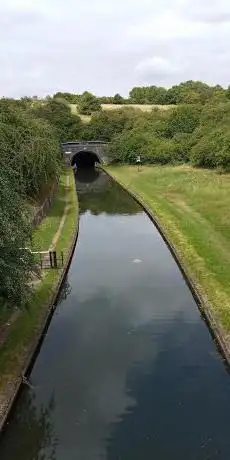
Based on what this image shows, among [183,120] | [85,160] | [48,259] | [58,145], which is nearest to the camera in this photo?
[48,259]

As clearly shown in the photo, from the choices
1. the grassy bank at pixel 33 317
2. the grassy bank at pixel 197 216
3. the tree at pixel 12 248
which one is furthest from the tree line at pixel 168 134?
the tree at pixel 12 248

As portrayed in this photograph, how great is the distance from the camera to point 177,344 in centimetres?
2203

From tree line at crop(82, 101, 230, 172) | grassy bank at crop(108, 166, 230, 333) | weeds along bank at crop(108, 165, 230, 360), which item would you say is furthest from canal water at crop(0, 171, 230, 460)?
tree line at crop(82, 101, 230, 172)

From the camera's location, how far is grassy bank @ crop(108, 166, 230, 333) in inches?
1058

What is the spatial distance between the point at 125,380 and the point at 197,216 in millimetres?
26652

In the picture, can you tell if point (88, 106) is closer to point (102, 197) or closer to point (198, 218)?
point (102, 197)

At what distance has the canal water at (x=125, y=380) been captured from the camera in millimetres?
15500

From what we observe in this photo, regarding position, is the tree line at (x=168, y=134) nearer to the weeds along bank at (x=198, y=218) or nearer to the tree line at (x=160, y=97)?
the weeds along bank at (x=198, y=218)

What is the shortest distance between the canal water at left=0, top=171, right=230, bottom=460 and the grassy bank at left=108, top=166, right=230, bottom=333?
1.27 m

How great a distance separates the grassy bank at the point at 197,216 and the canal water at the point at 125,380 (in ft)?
4.16

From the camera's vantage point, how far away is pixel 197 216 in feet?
145

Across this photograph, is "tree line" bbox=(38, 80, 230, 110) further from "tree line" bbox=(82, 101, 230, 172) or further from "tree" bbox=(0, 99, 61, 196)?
"tree" bbox=(0, 99, 61, 196)

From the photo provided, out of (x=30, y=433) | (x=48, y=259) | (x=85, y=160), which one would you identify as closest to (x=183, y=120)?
(x=85, y=160)

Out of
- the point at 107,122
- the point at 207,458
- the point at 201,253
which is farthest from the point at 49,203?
the point at 107,122
